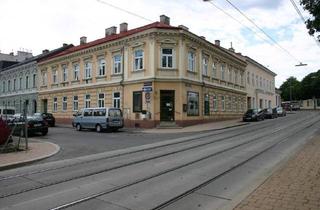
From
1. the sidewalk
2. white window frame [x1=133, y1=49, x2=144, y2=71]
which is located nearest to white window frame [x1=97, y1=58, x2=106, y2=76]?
white window frame [x1=133, y1=49, x2=144, y2=71]

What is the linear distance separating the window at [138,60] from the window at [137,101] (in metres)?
2.32

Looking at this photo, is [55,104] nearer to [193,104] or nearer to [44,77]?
[44,77]

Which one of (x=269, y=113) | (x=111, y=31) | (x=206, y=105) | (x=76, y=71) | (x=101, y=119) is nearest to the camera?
(x=101, y=119)

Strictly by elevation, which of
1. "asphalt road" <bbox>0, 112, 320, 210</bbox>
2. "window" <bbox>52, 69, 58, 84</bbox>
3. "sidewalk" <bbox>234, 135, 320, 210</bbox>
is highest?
"window" <bbox>52, 69, 58, 84</bbox>

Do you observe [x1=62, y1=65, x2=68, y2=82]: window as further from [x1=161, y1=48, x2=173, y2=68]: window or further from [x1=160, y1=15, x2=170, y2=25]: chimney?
[x1=161, y1=48, x2=173, y2=68]: window

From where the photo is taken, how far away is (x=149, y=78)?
93.5ft

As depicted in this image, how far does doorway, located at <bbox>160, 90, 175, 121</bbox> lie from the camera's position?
93.9 feet

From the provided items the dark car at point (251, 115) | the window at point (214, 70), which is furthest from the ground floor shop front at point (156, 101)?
the dark car at point (251, 115)

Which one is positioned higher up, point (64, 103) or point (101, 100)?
point (101, 100)

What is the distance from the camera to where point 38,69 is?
43719 millimetres

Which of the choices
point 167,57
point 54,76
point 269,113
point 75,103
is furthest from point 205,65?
point 54,76

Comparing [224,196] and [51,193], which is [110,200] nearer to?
[51,193]

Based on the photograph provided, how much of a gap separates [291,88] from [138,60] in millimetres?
84069

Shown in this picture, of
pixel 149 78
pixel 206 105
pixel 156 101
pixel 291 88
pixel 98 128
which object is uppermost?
pixel 291 88
